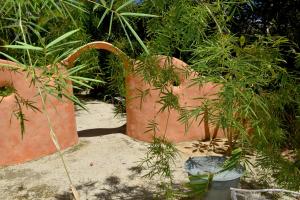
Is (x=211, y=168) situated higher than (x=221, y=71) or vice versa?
(x=221, y=71)

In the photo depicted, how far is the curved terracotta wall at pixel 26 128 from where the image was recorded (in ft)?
20.5

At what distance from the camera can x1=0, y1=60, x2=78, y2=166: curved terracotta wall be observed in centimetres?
624

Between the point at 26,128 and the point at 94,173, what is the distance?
4.80 feet

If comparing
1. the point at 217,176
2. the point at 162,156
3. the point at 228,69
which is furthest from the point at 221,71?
the point at 217,176

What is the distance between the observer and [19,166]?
6453mm

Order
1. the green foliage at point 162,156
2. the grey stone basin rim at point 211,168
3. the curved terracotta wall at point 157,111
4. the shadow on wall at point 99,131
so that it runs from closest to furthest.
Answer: the green foliage at point 162,156 → the grey stone basin rim at point 211,168 → the curved terracotta wall at point 157,111 → the shadow on wall at point 99,131

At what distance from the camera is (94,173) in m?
6.14

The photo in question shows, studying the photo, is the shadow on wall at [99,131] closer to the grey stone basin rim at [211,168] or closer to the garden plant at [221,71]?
the grey stone basin rim at [211,168]

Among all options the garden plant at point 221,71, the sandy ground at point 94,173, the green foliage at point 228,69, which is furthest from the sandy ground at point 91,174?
the green foliage at point 228,69

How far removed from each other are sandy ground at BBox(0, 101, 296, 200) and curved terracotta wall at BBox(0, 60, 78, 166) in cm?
17

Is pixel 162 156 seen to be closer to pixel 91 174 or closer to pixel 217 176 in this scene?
pixel 217 176

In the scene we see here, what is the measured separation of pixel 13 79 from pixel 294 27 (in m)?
4.90

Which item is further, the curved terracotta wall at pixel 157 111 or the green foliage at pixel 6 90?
the curved terracotta wall at pixel 157 111

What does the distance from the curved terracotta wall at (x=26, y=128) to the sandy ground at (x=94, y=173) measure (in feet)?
0.57
